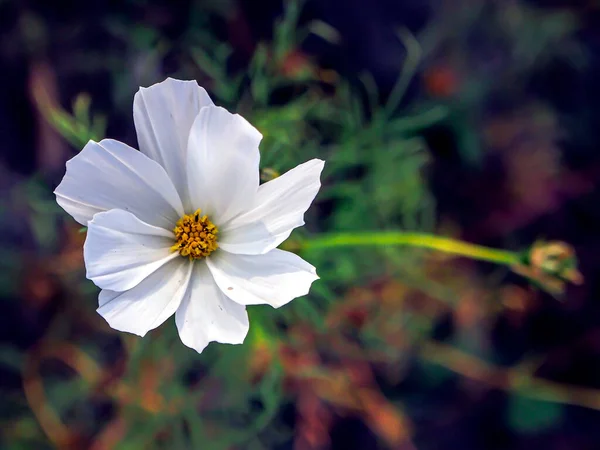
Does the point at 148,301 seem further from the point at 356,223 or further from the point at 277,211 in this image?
the point at 356,223

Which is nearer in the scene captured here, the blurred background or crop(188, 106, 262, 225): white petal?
crop(188, 106, 262, 225): white petal

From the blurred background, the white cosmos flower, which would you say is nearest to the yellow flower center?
the white cosmos flower

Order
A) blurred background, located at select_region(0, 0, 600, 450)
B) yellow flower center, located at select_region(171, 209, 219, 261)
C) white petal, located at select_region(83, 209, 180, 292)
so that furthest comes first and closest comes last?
1. blurred background, located at select_region(0, 0, 600, 450)
2. yellow flower center, located at select_region(171, 209, 219, 261)
3. white petal, located at select_region(83, 209, 180, 292)

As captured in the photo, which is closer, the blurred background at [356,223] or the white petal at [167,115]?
the white petal at [167,115]

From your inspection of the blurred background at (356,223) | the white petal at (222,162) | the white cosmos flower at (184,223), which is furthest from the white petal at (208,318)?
the blurred background at (356,223)

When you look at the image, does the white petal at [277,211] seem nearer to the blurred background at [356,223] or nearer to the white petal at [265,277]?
the white petal at [265,277]

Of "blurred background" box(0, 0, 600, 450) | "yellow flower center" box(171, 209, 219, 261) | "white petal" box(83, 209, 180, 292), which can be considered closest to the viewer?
"white petal" box(83, 209, 180, 292)

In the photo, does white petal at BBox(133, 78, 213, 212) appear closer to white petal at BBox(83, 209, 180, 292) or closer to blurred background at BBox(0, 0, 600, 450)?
white petal at BBox(83, 209, 180, 292)
